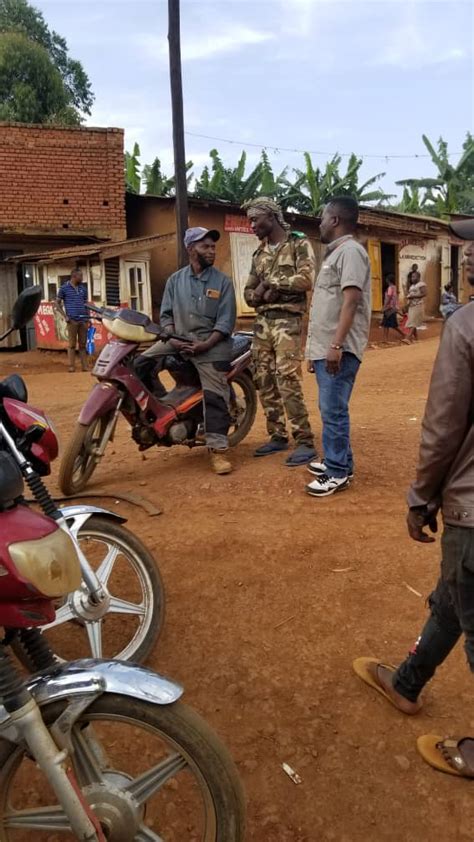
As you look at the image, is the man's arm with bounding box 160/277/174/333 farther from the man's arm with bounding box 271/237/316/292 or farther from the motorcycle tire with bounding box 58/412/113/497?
the motorcycle tire with bounding box 58/412/113/497

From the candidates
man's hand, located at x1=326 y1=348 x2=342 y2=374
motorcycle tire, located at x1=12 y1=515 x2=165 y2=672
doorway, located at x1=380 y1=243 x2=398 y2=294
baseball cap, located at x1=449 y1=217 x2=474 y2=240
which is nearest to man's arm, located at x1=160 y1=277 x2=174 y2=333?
man's hand, located at x1=326 y1=348 x2=342 y2=374

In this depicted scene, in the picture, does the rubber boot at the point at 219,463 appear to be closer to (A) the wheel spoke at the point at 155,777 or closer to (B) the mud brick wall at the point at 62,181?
(A) the wheel spoke at the point at 155,777

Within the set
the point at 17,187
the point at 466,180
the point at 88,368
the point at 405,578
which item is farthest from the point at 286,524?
the point at 466,180

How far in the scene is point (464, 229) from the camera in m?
1.77

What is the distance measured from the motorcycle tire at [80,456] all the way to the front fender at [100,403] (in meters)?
0.04

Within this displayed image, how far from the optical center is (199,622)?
2.91 metres

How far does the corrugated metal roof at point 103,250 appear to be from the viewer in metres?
13.4

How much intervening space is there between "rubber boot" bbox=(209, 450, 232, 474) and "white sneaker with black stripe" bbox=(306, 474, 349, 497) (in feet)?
2.27

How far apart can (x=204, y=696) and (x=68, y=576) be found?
3.85ft

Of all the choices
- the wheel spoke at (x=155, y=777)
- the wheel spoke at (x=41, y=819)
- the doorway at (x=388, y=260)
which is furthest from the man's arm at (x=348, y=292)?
the doorway at (x=388, y=260)

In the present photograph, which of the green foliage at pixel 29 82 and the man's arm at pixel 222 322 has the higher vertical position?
the green foliage at pixel 29 82

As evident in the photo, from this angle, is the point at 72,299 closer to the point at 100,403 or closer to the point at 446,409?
the point at 100,403

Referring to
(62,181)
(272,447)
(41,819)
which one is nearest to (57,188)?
(62,181)

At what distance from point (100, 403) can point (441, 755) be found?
2895 millimetres
